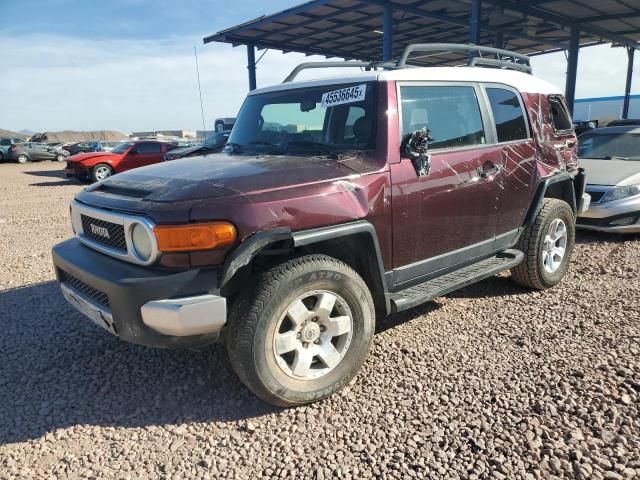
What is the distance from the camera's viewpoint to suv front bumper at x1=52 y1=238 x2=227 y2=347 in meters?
2.42

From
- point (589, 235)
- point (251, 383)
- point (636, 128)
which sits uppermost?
point (636, 128)

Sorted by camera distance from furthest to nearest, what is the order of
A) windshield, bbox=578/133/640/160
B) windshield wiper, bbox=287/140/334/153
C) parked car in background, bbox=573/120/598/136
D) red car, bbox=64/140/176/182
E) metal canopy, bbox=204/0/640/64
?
metal canopy, bbox=204/0/640/64
red car, bbox=64/140/176/182
parked car in background, bbox=573/120/598/136
windshield, bbox=578/133/640/160
windshield wiper, bbox=287/140/334/153

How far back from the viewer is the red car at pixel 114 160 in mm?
16078

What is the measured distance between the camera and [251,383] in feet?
8.67

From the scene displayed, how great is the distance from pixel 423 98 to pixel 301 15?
1541cm

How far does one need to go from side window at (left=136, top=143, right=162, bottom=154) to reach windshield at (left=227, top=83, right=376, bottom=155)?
14.5 metres

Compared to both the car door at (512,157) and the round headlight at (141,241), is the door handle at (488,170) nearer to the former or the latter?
the car door at (512,157)

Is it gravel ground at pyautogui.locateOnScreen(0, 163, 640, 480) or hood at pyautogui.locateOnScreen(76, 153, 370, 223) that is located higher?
hood at pyautogui.locateOnScreen(76, 153, 370, 223)

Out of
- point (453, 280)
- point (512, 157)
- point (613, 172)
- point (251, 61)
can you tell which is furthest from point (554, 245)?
point (251, 61)

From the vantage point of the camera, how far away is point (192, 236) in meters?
2.48

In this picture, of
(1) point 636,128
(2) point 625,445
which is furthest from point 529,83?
(1) point 636,128

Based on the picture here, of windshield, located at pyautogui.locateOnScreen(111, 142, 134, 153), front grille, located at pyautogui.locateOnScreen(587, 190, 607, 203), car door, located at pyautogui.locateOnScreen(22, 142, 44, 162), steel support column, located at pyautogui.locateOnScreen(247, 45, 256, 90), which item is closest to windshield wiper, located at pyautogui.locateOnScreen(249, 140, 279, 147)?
front grille, located at pyautogui.locateOnScreen(587, 190, 607, 203)

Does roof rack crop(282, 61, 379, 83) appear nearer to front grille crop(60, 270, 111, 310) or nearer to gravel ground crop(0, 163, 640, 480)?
gravel ground crop(0, 163, 640, 480)

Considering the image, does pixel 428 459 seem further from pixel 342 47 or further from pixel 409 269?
pixel 342 47
